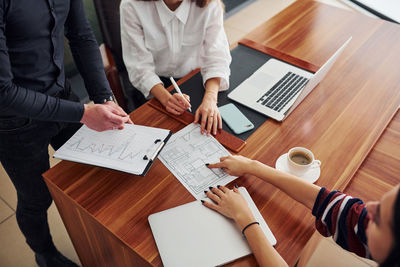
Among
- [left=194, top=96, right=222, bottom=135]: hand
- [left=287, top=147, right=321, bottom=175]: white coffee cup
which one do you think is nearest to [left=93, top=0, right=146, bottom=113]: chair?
[left=194, top=96, right=222, bottom=135]: hand

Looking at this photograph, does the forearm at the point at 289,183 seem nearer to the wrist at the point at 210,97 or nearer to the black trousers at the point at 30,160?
the wrist at the point at 210,97

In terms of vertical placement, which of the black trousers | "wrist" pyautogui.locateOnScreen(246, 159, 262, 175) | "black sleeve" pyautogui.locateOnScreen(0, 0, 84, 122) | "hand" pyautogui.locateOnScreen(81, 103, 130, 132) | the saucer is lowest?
the black trousers

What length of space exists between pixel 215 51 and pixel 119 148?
0.63 metres

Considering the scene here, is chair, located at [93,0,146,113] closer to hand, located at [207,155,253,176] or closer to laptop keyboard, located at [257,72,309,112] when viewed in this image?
laptop keyboard, located at [257,72,309,112]

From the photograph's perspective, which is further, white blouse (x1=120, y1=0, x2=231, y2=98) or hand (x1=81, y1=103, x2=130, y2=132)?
white blouse (x1=120, y1=0, x2=231, y2=98)

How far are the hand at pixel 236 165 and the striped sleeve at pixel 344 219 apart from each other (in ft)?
0.74

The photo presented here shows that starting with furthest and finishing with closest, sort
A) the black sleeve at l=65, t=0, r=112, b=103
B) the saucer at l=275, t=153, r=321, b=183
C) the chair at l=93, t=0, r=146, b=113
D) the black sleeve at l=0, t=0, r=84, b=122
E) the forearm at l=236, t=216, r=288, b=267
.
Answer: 1. the chair at l=93, t=0, r=146, b=113
2. the black sleeve at l=65, t=0, r=112, b=103
3. the saucer at l=275, t=153, r=321, b=183
4. the black sleeve at l=0, t=0, r=84, b=122
5. the forearm at l=236, t=216, r=288, b=267

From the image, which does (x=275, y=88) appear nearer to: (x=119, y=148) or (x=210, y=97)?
(x=210, y=97)

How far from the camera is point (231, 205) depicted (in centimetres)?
91

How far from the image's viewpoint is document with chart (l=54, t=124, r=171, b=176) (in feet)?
3.26

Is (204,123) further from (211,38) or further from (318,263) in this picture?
(318,263)

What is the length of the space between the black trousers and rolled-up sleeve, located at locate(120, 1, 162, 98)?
0.98ft

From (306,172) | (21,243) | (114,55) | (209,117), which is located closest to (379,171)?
(306,172)

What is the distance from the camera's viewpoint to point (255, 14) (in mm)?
3398
